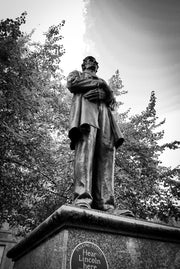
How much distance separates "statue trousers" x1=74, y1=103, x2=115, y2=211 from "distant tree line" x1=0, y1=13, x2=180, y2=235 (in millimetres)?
4696

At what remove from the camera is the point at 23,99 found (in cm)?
848

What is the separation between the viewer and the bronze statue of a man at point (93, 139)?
3331 mm

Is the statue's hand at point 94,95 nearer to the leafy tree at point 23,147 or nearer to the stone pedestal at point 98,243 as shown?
the stone pedestal at point 98,243

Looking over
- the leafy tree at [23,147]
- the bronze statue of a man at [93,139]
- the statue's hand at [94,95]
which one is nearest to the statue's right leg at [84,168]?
the bronze statue of a man at [93,139]

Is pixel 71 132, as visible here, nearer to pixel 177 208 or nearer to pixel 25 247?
pixel 25 247

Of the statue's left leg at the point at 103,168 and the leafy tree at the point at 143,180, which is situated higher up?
the leafy tree at the point at 143,180

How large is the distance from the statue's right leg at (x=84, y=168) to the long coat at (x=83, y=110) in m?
0.12

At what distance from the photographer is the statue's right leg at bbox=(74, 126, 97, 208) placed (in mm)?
3061

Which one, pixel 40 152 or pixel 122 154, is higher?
pixel 122 154

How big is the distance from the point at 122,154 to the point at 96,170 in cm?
802

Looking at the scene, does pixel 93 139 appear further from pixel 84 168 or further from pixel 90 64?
pixel 90 64

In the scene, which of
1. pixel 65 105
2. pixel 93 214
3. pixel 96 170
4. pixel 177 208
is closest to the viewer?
pixel 93 214

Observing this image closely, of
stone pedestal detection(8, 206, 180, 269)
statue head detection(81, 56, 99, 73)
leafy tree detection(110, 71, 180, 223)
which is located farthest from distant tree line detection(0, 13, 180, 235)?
stone pedestal detection(8, 206, 180, 269)

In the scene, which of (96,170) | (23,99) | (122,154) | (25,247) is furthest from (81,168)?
(122,154)
